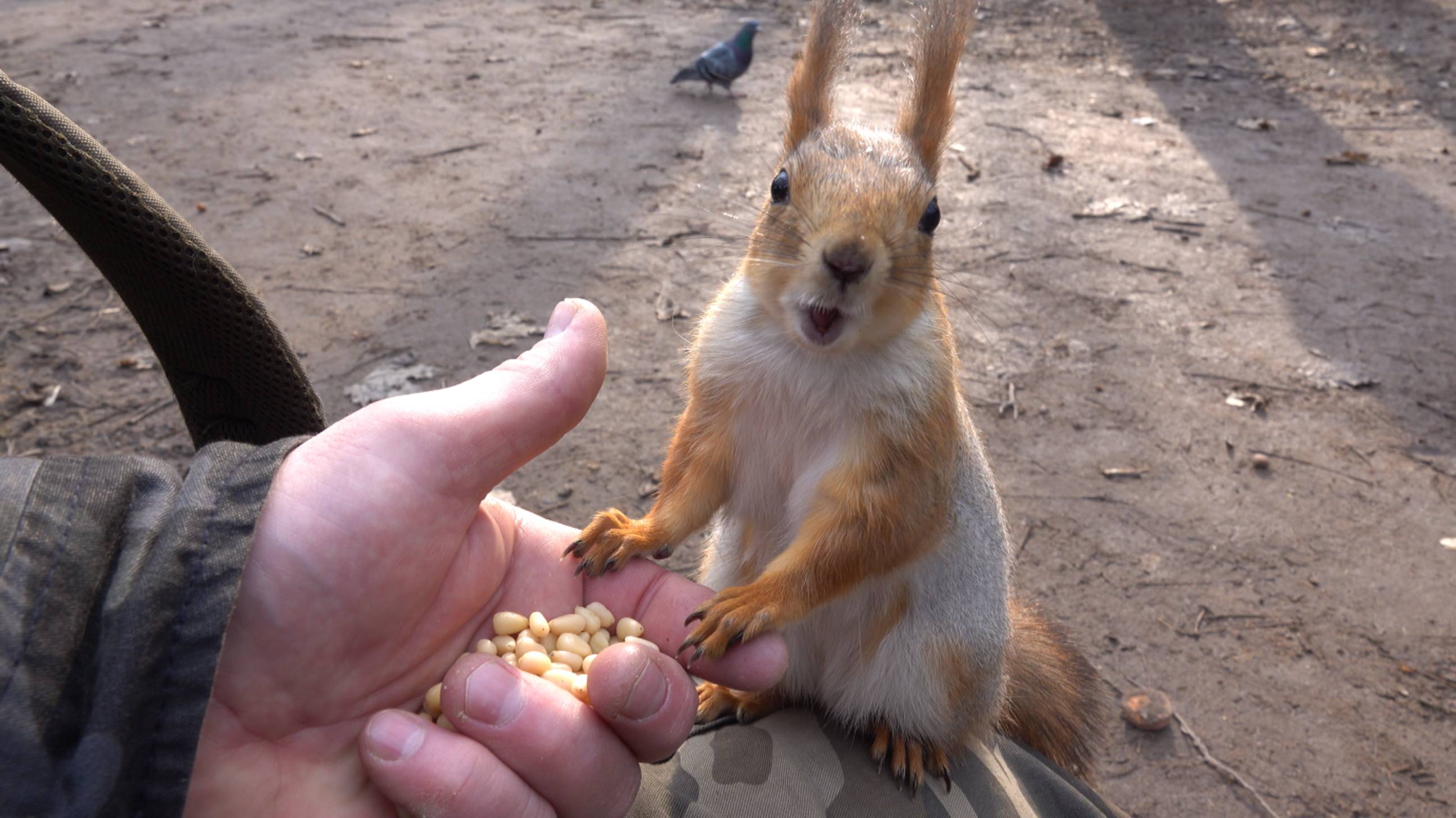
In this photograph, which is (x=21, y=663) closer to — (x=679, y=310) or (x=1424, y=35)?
(x=679, y=310)

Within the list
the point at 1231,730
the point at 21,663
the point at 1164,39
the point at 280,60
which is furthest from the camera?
the point at 1164,39

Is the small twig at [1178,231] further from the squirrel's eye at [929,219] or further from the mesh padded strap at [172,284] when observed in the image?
the mesh padded strap at [172,284]

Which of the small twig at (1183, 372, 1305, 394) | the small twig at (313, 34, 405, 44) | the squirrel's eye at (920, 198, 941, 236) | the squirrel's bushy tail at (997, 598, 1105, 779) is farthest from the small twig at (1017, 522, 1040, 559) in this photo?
the small twig at (313, 34, 405, 44)

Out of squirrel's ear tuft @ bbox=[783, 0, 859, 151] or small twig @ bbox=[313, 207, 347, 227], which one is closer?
squirrel's ear tuft @ bbox=[783, 0, 859, 151]

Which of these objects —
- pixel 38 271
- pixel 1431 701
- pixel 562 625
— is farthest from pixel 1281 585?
pixel 38 271

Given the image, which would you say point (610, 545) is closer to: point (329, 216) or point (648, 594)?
point (648, 594)

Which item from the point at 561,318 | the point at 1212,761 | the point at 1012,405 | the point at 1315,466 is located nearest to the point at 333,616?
the point at 561,318

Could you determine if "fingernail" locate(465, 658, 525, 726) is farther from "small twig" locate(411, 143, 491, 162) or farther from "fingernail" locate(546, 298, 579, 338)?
"small twig" locate(411, 143, 491, 162)
